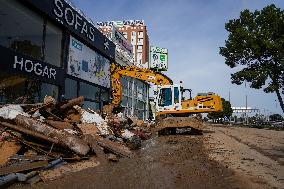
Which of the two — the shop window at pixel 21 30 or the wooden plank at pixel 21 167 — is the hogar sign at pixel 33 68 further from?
the wooden plank at pixel 21 167

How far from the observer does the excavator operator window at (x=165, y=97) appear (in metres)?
19.6

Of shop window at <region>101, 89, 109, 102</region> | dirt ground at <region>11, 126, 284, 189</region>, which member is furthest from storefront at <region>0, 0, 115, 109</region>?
dirt ground at <region>11, 126, 284, 189</region>

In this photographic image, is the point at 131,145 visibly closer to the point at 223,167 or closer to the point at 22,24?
the point at 223,167

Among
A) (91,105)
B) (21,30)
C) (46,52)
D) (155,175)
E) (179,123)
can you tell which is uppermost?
(21,30)

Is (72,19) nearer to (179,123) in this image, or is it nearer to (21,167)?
(179,123)

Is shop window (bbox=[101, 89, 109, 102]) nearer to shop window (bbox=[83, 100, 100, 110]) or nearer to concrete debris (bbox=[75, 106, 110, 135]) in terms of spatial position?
shop window (bbox=[83, 100, 100, 110])

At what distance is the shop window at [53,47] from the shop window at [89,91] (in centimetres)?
388

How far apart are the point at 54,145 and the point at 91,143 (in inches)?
52.1

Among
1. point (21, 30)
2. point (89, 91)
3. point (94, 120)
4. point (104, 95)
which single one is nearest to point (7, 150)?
point (94, 120)

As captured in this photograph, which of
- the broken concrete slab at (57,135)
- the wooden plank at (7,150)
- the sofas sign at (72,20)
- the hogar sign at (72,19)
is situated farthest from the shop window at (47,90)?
the wooden plank at (7,150)

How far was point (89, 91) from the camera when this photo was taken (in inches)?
942

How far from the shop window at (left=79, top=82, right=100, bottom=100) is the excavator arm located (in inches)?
86.0

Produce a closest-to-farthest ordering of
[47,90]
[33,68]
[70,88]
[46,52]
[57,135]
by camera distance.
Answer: [57,135]
[33,68]
[47,90]
[46,52]
[70,88]

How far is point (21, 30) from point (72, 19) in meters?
3.14
